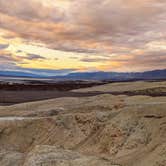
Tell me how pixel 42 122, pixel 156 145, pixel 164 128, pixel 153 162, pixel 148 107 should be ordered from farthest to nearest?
pixel 42 122 < pixel 148 107 < pixel 164 128 < pixel 156 145 < pixel 153 162

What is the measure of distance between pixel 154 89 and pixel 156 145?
53049 mm

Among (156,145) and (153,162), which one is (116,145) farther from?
(153,162)

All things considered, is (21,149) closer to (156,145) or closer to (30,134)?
(30,134)

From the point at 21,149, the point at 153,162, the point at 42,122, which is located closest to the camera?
the point at 153,162

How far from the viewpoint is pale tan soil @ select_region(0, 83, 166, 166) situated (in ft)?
40.0

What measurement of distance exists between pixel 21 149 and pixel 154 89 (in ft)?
164

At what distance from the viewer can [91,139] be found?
15461 mm

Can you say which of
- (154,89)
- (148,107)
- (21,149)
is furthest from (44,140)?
(154,89)

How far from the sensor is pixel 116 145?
13953 mm

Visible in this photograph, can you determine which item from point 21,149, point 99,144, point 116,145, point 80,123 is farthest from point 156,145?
point 21,149

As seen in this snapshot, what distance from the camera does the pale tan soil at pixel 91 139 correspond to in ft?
40.0

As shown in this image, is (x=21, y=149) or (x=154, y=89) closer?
→ (x=21, y=149)

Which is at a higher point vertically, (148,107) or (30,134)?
(148,107)

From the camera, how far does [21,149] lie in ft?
55.3
